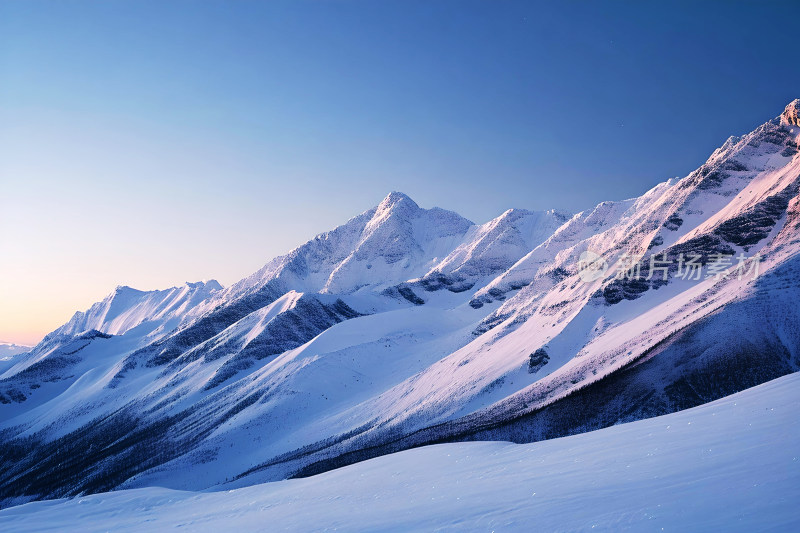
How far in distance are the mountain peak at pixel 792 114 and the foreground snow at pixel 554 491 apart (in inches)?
4725

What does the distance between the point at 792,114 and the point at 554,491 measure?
137 m

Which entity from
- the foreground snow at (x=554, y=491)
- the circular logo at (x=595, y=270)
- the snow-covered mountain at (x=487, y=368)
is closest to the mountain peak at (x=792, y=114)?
the snow-covered mountain at (x=487, y=368)

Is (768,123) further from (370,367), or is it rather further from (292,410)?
(292,410)

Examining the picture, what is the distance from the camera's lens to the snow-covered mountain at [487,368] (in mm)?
53531

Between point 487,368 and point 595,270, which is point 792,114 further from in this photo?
point 487,368

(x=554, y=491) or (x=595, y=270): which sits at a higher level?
(x=595, y=270)

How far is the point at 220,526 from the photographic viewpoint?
1978 centimetres

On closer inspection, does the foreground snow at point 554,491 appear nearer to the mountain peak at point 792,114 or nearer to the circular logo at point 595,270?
the circular logo at point 595,270

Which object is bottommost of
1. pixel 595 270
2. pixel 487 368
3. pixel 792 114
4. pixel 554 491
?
pixel 487 368

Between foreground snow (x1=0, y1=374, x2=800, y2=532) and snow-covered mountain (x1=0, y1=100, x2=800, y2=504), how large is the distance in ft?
112

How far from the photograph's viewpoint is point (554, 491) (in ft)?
44.8

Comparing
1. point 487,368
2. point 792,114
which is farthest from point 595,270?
point 792,114

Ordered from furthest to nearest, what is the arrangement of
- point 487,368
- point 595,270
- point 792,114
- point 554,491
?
point 792,114
point 595,270
point 487,368
point 554,491

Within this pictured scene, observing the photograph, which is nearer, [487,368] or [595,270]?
[487,368]
